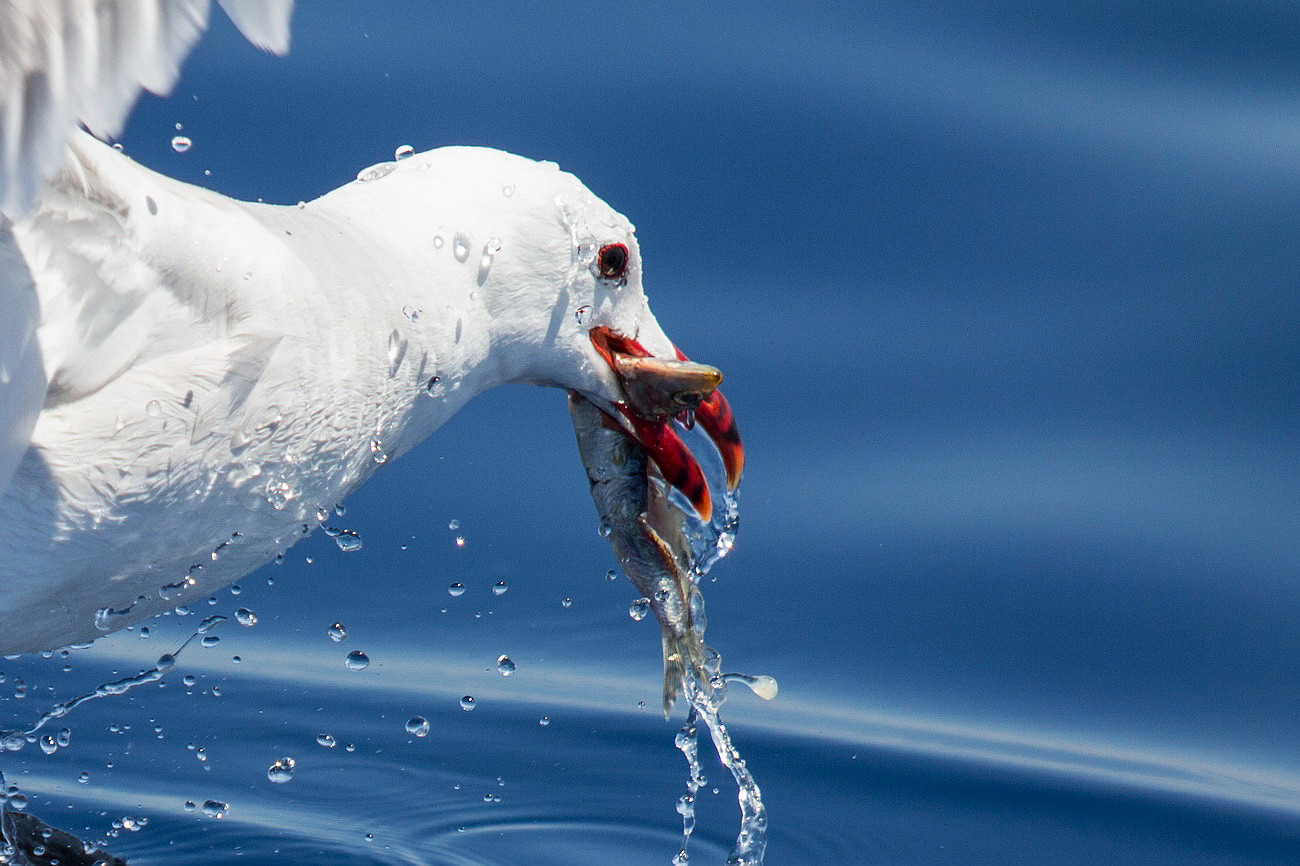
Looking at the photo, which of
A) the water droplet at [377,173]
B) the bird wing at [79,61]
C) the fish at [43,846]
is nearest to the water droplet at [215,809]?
the fish at [43,846]

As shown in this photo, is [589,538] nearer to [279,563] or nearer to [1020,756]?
[279,563]

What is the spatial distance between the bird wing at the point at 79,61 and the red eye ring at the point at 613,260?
0.93 m

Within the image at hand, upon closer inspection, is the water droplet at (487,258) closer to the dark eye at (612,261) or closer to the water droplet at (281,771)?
the dark eye at (612,261)

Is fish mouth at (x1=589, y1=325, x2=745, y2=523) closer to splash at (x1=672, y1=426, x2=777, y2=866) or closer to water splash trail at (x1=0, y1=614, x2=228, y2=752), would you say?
splash at (x1=672, y1=426, x2=777, y2=866)

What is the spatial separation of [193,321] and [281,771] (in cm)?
136

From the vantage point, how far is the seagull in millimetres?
1988

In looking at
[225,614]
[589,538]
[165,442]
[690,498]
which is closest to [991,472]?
[589,538]

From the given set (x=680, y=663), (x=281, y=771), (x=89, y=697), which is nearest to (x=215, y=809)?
(x=281, y=771)

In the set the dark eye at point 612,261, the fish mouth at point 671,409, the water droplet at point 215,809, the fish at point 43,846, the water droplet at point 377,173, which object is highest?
the water droplet at point 377,173

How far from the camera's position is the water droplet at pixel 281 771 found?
3.49 m

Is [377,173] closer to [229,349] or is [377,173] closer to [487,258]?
[487,258]

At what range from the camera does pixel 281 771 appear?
3516mm

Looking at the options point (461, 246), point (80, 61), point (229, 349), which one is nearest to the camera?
point (80, 61)

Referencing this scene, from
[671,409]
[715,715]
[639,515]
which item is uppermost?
[671,409]
